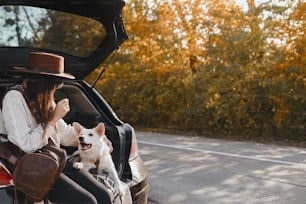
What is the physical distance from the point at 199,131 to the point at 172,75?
200cm

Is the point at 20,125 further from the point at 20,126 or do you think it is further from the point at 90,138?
the point at 90,138

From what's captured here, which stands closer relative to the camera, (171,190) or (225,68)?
(171,190)

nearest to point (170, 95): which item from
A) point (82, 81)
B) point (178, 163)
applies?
point (178, 163)

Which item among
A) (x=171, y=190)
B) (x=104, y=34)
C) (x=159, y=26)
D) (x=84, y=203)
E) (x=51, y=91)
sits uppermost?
(x=159, y=26)

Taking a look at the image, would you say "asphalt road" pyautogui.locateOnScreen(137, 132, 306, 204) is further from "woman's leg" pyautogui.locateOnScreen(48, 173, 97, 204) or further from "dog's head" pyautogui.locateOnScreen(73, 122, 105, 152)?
"woman's leg" pyautogui.locateOnScreen(48, 173, 97, 204)

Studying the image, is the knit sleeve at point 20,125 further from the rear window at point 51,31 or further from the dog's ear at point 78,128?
the rear window at point 51,31

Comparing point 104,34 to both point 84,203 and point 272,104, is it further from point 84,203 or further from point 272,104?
point 272,104

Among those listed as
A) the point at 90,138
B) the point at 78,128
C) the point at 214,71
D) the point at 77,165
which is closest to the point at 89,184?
the point at 77,165

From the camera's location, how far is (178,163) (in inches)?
278

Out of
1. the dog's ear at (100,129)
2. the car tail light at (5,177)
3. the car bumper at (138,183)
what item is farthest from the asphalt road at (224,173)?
the car tail light at (5,177)

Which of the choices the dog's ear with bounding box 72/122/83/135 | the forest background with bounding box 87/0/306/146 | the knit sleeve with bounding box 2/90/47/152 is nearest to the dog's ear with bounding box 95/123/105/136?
the dog's ear with bounding box 72/122/83/135

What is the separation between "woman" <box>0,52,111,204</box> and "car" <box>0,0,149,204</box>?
1.21 feet

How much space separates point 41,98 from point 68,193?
2.26ft

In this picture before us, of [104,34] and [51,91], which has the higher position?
[104,34]
